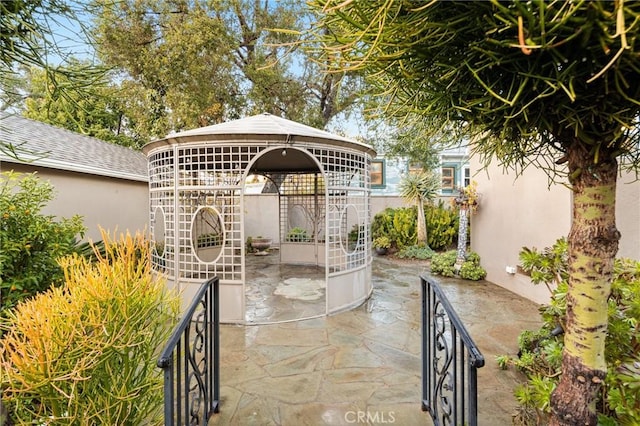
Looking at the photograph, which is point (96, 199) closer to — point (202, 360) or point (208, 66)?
point (208, 66)

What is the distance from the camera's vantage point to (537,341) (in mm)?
3639

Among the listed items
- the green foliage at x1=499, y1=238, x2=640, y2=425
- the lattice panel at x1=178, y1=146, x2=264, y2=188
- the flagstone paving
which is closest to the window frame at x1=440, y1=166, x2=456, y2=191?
the flagstone paving

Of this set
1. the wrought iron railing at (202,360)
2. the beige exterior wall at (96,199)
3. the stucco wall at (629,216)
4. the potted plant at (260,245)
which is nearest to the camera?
the wrought iron railing at (202,360)

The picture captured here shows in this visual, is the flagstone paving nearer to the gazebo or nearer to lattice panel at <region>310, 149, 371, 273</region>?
the gazebo

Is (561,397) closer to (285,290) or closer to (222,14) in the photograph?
(285,290)

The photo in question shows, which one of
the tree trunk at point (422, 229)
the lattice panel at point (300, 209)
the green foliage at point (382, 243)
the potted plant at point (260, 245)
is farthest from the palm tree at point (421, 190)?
the potted plant at point (260, 245)

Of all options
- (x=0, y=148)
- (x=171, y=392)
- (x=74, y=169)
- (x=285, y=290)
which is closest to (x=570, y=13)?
(x=171, y=392)

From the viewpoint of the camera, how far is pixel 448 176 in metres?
15.5

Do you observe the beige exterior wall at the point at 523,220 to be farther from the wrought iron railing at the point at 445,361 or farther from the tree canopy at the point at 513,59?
the tree canopy at the point at 513,59

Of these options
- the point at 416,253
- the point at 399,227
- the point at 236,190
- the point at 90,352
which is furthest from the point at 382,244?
the point at 90,352

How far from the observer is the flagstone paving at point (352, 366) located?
286 centimetres

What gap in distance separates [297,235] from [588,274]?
359 inches

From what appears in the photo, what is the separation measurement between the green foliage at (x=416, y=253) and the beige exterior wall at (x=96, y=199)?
26.4 feet

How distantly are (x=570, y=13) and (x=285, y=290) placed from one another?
6.81m
